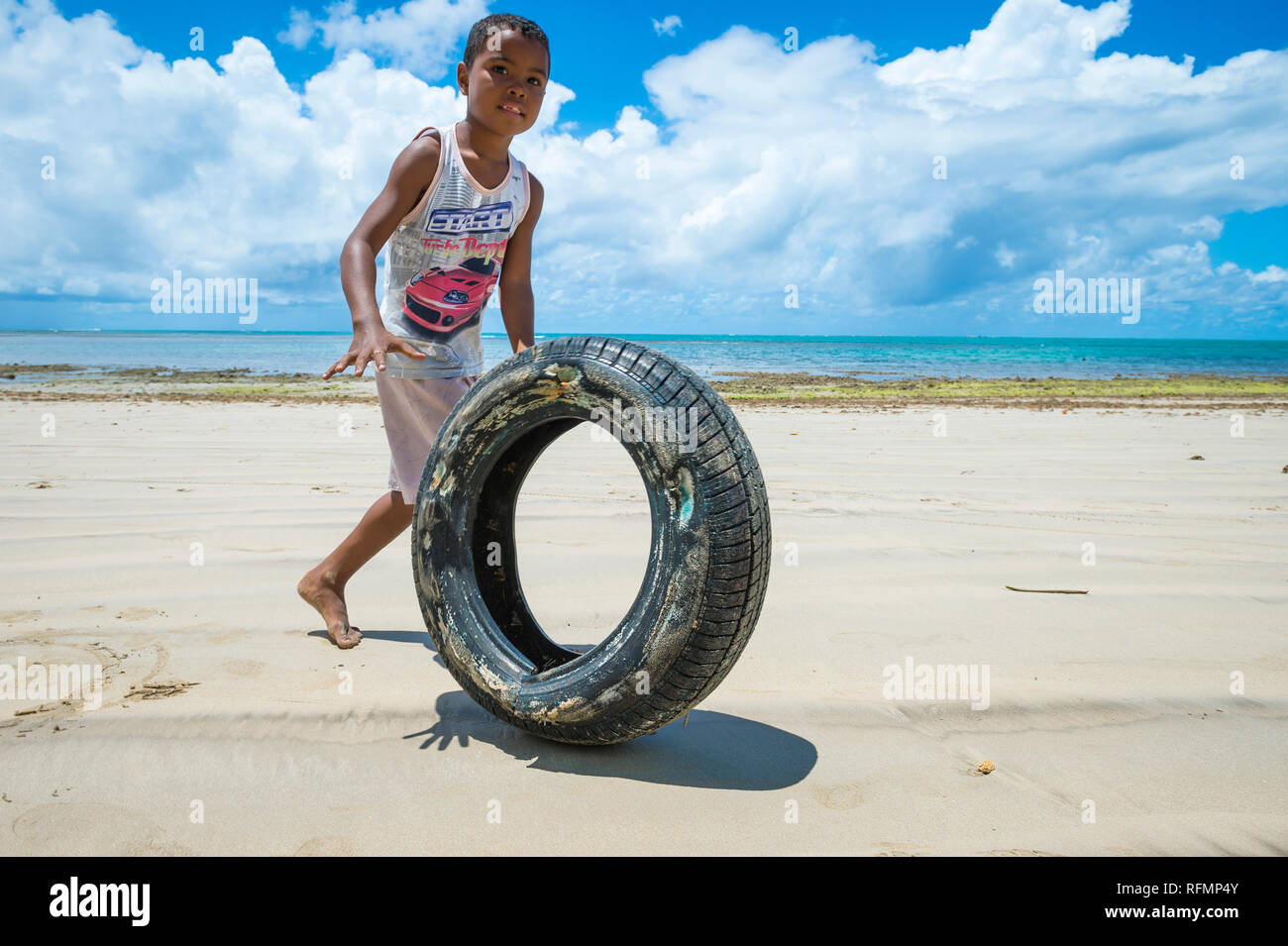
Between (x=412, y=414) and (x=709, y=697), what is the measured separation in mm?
1313

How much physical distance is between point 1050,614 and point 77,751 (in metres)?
3.09

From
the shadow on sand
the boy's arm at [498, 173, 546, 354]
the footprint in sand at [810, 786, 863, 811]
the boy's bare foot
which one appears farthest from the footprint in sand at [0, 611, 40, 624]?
the footprint in sand at [810, 786, 863, 811]

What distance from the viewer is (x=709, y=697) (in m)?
2.44

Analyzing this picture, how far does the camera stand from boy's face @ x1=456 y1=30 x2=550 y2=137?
249 cm

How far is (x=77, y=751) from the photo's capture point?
197 centimetres

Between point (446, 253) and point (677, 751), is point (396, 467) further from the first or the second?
point (677, 751)

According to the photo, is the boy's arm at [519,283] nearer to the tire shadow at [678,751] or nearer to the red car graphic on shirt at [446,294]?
the red car graphic on shirt at [446,294]

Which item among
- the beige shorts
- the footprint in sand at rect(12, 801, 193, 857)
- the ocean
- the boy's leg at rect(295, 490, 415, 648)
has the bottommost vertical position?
the footprint in sand at rect(12, 801, 193, 857)

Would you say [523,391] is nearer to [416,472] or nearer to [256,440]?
[416,472]

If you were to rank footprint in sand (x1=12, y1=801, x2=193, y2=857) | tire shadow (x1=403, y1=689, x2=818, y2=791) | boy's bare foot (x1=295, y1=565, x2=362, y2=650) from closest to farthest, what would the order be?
footprint in sand (x1=12, y1=801, x2=193, y2=857)
tire shadow (x1=403, y1=689, x2=818, y2=791)
boy's bare foot (x1=295, y1=565, x2=362, y2=650)

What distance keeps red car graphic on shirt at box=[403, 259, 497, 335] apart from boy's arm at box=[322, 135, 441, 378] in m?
0.21

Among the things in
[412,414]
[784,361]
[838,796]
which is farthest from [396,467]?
[784,361]

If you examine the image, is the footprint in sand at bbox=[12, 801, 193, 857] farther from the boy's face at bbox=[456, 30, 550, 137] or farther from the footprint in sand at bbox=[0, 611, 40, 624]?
the boy's face at bbox=[456, 30, 550, 137]
